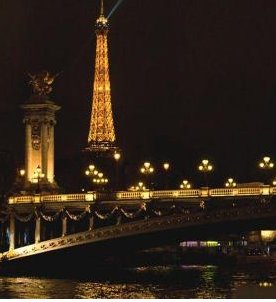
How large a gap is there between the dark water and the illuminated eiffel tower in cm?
4836

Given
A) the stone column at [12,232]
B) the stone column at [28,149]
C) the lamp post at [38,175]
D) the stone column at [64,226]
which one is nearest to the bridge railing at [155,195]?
the stone column at [12,232]

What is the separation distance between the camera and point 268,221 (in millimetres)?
49531

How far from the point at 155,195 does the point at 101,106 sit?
2177 inches

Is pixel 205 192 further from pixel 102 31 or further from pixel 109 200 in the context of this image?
pixel 102 31

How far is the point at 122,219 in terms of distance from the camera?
2288 inches

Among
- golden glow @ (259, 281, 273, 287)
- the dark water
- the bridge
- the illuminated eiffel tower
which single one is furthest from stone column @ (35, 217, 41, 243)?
the illuminated eiffel tower

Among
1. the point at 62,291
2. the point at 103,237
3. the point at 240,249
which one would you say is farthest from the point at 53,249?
the point at 240,249

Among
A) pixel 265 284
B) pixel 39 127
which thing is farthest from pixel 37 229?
pixel 265 284

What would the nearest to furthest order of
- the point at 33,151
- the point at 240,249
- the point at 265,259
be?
the point at 33,151
the point at 265,259
the point at 240,249

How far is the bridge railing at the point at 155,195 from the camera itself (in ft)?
163

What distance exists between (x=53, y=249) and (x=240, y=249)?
29417mm

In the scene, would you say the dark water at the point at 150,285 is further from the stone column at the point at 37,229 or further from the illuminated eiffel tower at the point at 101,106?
the illuminated eiffel tower at the point at 101,106

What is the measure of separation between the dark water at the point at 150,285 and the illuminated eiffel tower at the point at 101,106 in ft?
159

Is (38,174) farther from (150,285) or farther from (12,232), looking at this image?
(150,285)
